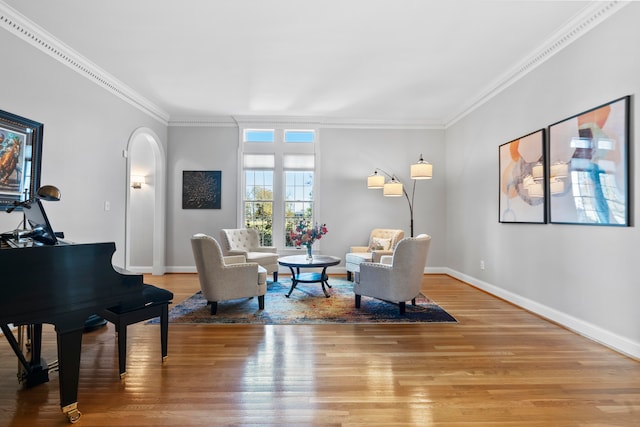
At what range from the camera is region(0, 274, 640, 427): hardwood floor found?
175 cm

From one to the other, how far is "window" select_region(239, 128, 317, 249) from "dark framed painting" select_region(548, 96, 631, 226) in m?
3.90

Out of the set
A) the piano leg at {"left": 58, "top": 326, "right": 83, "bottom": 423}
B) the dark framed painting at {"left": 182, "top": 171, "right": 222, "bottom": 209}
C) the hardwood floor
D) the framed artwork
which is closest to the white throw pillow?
the framed artwork

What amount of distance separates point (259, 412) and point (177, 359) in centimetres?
103

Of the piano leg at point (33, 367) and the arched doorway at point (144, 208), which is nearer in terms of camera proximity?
the piano leg at point (33, 367)

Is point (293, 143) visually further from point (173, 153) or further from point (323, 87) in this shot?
point (173, 153)

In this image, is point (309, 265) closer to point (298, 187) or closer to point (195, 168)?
point (298, 187)

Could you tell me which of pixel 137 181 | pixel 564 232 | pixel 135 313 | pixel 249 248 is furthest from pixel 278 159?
pixel 564 232

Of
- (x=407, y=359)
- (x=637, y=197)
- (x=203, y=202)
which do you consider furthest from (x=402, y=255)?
(x=203, y=202)

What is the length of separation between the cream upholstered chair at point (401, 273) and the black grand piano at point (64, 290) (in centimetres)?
244

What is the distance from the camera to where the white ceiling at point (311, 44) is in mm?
2801

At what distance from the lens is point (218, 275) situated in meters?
3.48

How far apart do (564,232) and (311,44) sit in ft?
11.0

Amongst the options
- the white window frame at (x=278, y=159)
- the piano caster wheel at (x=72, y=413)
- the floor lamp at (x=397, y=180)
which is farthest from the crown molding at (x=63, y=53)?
the floor lamp at (x=397, y=180)

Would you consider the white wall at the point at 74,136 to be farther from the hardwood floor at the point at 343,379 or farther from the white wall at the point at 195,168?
the hardwood floor at the point at 343,379
